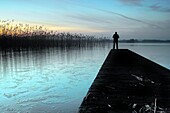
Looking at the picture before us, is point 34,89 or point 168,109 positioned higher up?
point 168,109

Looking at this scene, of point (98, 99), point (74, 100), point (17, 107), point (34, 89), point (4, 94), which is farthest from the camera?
point (34, 89)

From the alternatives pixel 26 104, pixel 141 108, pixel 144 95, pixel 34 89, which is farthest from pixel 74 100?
pixel 141 108

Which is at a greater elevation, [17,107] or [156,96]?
[156,96]

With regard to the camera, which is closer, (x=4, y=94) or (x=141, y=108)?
(x=141, y=108)

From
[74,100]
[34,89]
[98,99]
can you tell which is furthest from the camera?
[34,89]

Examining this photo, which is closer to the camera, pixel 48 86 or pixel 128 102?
pixel 128 102

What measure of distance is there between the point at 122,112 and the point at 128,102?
666 mm

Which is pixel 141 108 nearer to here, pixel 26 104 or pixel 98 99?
pixel 98 99

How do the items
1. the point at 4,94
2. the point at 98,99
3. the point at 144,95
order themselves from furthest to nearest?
the point at 4,94 → the point at 144,95 → the point at 98,99

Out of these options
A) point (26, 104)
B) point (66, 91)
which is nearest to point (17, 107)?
point (26, 104)

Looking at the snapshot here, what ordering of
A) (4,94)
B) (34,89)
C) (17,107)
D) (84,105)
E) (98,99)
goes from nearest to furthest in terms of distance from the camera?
1. (84,105)
2. (98,99)
3. (17,107)
4. (4,94)
5. (34,89)

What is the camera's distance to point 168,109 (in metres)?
3.99

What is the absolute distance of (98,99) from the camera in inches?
187

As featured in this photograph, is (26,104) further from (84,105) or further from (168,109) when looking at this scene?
(168,109)
